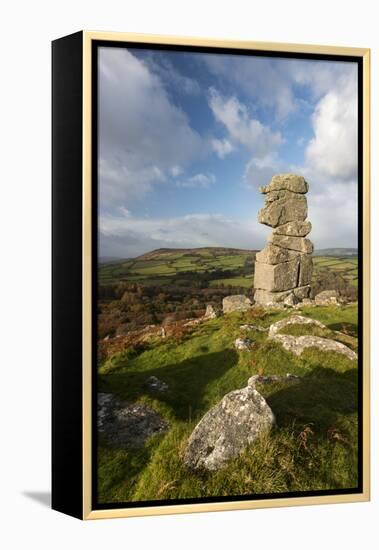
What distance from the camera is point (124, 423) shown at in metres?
7.21

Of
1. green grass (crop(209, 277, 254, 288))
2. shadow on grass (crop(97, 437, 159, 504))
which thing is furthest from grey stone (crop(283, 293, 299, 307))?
shadow on grass (crop(97, 437, 159, 504))

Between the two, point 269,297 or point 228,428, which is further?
point 269,297

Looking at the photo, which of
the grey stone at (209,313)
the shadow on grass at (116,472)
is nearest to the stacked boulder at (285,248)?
the grey stone at (209,313)

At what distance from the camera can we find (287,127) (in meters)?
7.89

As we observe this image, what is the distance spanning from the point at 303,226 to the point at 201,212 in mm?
1372

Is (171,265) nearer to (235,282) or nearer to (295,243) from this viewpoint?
(235,282)

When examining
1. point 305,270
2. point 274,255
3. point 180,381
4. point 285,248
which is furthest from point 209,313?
point 305,270

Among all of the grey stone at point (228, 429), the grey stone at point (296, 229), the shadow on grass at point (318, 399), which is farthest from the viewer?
the grey stone at point (296, 229)

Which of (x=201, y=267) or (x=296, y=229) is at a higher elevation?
(x=296, y=229)

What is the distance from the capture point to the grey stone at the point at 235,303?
778 cm

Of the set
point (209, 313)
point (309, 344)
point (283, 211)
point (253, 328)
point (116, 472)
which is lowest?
point (116, 472)

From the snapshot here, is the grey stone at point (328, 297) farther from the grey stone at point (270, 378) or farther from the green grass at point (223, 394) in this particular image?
the grey stone at point (270, 378)

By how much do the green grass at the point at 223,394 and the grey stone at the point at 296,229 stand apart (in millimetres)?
996

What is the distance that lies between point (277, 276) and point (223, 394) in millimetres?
1648
